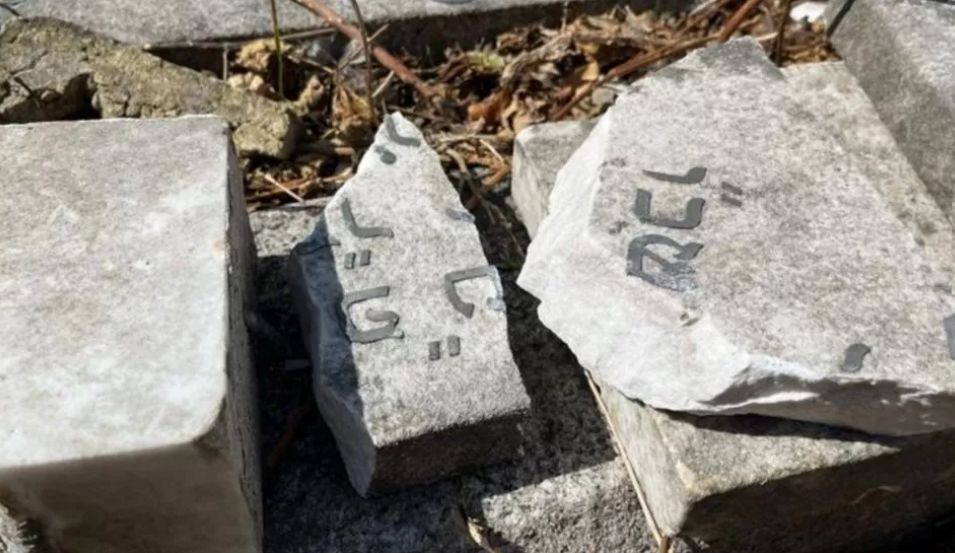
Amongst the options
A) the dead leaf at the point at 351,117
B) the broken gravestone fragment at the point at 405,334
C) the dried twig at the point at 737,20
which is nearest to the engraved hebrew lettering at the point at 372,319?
the broken gravestone fragment at the point at 405,334

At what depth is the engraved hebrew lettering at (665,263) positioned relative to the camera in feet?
6.75

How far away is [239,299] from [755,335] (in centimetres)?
84

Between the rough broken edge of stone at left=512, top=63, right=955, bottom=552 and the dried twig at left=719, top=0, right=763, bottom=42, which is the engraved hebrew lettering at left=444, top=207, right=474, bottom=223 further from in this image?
the dried twig at left=719, top=0, right=763, bottom=42

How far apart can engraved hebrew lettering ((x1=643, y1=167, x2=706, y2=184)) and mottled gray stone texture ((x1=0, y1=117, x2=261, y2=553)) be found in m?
0.74

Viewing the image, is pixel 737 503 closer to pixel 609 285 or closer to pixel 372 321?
pixel 609 285

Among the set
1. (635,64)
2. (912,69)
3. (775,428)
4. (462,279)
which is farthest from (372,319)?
(912,69)

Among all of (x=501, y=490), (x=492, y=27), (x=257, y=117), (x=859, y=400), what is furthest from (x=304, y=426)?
(x=492, y=27)

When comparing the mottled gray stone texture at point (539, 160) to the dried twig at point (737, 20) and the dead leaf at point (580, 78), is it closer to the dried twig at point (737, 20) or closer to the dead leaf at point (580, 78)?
the dead leaf at point (580, 78)

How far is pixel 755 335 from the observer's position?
2000mm

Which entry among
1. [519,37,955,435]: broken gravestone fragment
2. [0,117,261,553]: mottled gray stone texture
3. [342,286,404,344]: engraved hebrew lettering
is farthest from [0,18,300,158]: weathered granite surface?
[519,37,955,435]: broken gravestone fragment

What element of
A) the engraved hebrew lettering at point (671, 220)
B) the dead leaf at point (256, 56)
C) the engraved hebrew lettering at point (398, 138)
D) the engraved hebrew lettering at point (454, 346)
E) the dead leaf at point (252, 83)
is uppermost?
the engraved hebrew lettering at point (671, 220)

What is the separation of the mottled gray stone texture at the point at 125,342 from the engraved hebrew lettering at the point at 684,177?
74 centimetres

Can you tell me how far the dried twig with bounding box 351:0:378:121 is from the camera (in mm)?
2635

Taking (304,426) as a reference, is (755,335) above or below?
above
